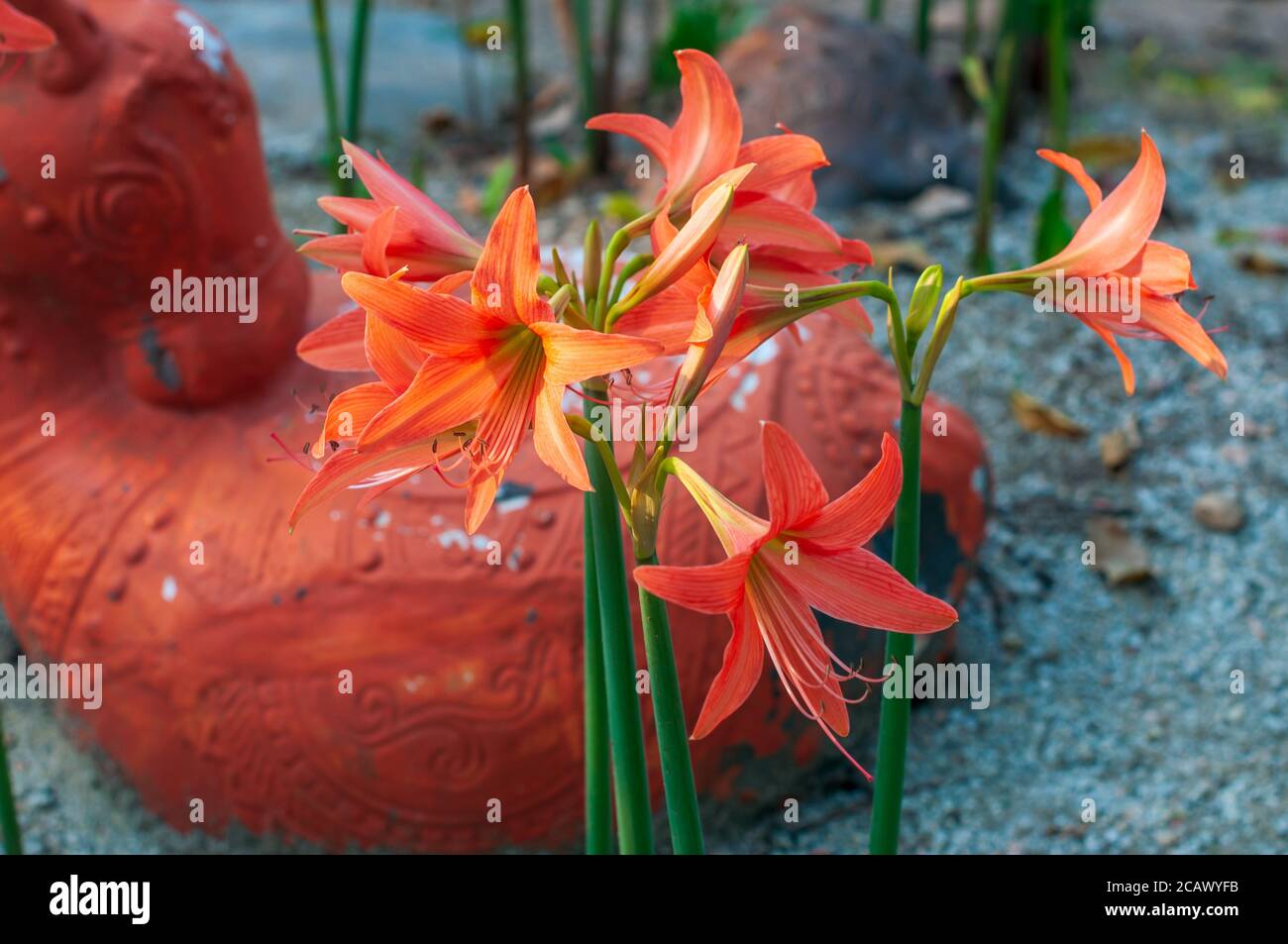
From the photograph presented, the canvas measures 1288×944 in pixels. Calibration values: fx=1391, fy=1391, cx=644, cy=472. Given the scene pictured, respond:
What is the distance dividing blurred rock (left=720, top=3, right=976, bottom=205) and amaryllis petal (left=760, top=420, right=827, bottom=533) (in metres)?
3.21

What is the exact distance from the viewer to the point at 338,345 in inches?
41.0

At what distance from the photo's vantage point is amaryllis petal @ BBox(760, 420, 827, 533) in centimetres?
84

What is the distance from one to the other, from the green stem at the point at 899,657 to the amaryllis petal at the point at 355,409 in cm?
38

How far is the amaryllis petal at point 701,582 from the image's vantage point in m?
0.80

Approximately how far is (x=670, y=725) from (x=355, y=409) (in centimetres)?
32

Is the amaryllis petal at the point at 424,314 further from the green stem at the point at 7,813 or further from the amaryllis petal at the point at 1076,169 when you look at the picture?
the green stem at the point at 7,813

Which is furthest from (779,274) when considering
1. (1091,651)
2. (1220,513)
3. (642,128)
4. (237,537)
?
(1220,513)

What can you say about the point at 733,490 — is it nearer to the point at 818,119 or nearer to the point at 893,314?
the point at 893,314

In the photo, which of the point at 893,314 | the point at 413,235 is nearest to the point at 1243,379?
Result: the point at 893,314

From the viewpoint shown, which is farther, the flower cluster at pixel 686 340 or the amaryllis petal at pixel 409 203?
the amaryllis petal at pixel 409 203

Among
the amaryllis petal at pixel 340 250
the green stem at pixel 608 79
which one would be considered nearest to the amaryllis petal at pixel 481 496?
the amaryllis petal at pixel 340 250

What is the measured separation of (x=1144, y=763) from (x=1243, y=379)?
52.3 inches

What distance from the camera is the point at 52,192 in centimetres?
184
